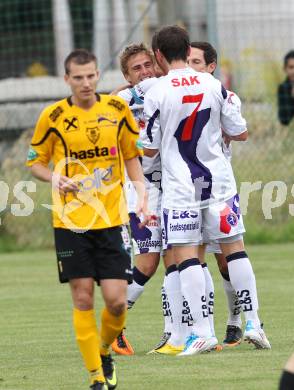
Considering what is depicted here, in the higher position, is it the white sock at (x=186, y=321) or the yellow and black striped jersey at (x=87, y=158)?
the yellow and black striped jersey at (x=87, y=158)

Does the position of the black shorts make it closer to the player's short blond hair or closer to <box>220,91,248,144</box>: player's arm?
<box>220,91,248,144</box>: player's arm

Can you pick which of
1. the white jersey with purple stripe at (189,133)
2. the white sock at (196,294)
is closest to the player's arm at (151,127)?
the white jersey with purple stripe at (189,133)

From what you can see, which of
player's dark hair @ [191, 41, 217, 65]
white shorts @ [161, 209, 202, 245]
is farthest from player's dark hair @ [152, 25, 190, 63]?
white shorts @ [161, 209, 202, 245]

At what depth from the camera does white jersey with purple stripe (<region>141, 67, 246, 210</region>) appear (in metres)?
7.73

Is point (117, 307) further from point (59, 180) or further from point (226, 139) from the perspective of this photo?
point (226, 139)

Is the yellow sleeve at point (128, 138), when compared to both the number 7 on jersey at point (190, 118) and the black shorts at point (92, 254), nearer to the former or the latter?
the black shorts at point (92, 254)

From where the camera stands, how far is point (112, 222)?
258 inches

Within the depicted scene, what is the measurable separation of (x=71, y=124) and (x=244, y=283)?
1.98 m

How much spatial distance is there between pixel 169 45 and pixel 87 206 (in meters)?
1.59

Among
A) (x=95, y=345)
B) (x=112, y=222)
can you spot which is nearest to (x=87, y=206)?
(x=112, y=222)

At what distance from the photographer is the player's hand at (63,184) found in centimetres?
647

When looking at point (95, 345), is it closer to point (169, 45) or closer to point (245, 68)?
point (169, 45)

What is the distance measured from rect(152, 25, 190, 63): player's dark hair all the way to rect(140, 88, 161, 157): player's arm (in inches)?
10.2

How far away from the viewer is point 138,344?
336 inches
